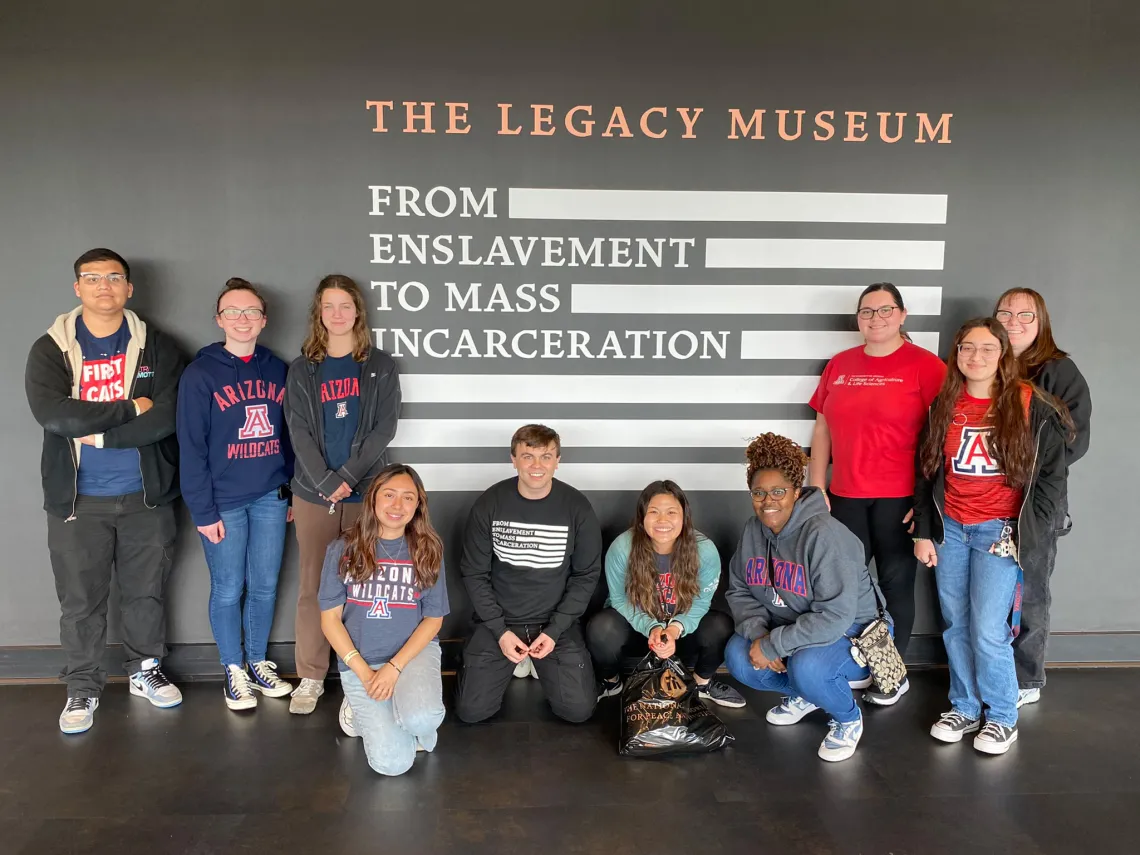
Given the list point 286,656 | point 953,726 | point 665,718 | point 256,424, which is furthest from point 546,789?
point 256,424

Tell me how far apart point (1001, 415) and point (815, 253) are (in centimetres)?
109

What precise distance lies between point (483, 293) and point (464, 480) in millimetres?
861

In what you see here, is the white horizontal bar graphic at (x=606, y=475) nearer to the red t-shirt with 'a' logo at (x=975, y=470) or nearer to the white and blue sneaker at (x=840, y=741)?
the red t-shirt with 'a' logo at (x=975, y=470)

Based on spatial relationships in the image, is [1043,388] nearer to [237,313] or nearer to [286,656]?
[237,313]

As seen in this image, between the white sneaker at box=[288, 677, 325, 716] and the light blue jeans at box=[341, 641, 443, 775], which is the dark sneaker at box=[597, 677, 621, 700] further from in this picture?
the white sneaker at box=[288, 677, 325, 716]

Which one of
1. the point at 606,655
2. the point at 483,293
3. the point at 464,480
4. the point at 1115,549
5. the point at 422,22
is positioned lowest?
the point at 606,655

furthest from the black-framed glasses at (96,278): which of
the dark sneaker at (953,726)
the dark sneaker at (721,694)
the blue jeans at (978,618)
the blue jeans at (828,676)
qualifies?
the dark sneaker at (953,726)

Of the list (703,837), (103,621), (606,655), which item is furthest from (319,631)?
(703,837)

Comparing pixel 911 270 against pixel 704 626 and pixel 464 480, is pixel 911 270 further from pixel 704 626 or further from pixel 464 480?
pixel 464 480

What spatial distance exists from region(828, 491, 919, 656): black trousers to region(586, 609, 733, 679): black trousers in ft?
2.30

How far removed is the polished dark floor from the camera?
92.3 inches

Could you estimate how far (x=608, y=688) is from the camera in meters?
3.29

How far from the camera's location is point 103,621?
10.2 ft

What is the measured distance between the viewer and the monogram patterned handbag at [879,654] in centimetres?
289
